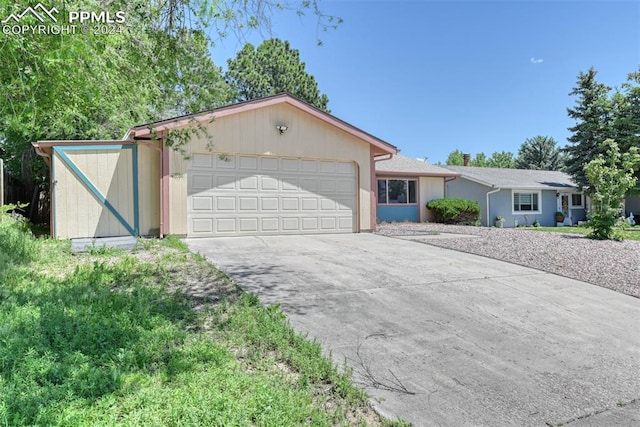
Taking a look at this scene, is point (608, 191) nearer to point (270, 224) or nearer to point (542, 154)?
point (270, 224)

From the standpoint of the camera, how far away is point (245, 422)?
2.20m

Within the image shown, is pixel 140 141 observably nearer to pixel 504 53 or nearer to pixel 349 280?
pixel 349 280

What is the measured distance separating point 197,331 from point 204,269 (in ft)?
8.24

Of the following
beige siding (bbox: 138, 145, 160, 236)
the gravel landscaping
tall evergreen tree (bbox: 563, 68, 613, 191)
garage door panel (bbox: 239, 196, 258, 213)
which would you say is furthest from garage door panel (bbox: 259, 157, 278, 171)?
tall evergreen tree (bbox: 563, 68, 613, 191)

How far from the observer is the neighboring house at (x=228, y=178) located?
8.95m

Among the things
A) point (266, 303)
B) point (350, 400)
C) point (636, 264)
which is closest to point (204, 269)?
point (266, 303)

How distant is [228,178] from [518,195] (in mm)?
16660

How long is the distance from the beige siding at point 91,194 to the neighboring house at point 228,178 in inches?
0.8

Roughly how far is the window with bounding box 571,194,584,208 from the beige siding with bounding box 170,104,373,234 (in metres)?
16.8

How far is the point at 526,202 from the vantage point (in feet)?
66.7

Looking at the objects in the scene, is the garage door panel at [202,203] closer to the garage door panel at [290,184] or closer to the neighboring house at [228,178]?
the neighboring house at [228,178]

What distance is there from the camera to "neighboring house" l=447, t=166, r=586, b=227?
1917 centimetres

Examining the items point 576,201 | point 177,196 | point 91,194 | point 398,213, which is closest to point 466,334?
point 177,196

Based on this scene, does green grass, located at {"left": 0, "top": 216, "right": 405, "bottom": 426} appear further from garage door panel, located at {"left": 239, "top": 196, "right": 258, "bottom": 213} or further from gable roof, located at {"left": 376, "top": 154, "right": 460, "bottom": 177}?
gable roof, located at {"left": 376, "top": 154, "right": 460, "bottom": 177}
